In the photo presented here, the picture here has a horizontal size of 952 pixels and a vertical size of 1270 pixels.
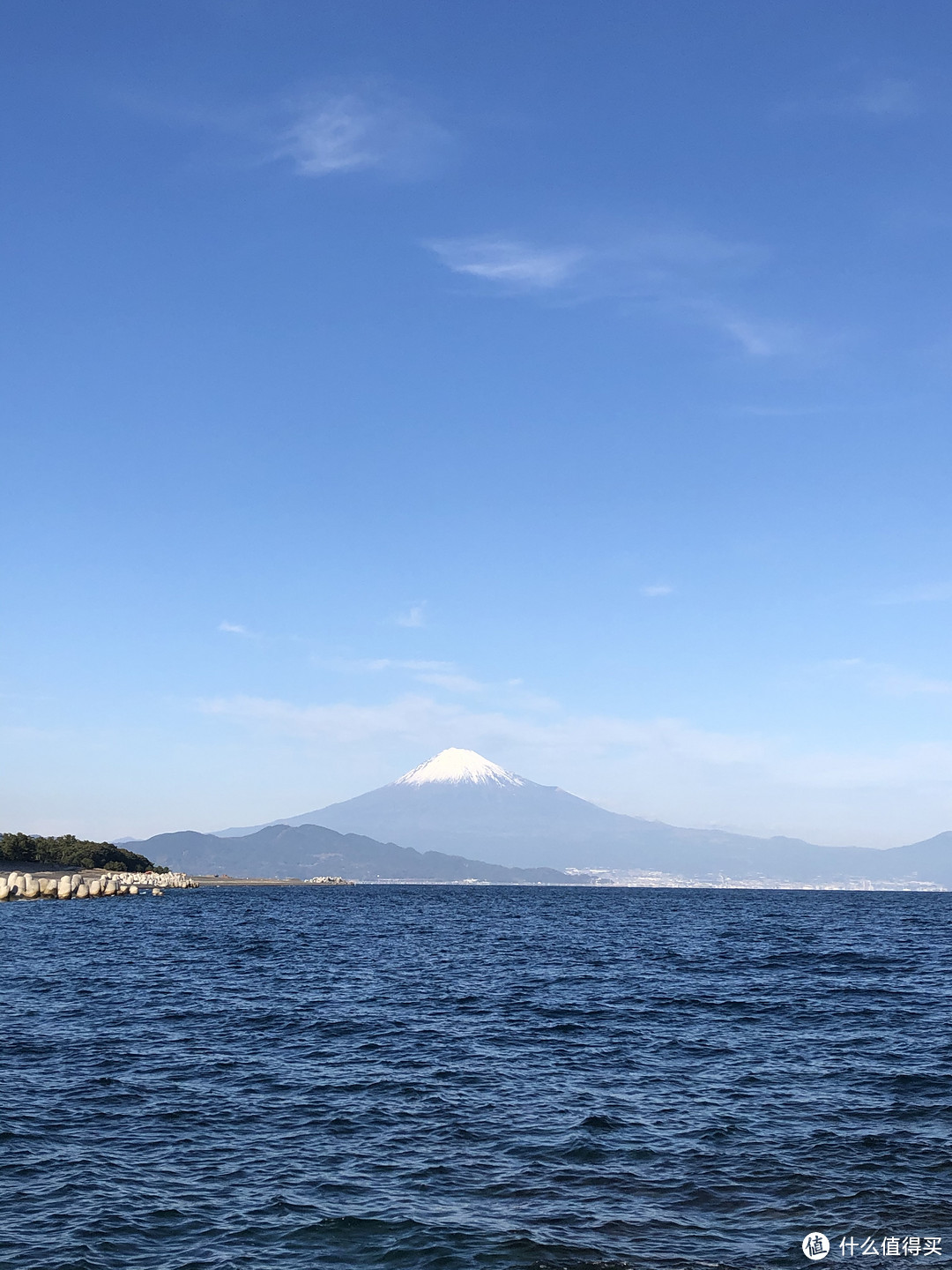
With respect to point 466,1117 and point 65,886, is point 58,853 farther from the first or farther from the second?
point 466,1117

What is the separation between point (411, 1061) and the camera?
27.1 m

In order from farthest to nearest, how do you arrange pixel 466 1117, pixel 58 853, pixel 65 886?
pixel 58 853 → pixel 65 886 → pixel 466 1117

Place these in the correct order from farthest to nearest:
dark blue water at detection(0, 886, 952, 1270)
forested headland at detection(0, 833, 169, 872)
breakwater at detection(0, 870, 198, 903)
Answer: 1. forested headland at detection(0, 833, 169, 872)
2. breakwater at detection(0, 870, 198, 903)
3. dark blue water at detection(0, 886, 952, 1270)

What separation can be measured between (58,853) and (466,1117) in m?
159

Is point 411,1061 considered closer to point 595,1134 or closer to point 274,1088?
point 274,1088

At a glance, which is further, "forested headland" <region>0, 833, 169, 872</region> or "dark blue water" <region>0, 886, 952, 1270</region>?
"forested headland" <region>0, 833, 169, 872</region>

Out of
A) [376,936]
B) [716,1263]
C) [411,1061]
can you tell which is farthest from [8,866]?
[716,1263]

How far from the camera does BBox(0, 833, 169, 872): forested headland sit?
155 m

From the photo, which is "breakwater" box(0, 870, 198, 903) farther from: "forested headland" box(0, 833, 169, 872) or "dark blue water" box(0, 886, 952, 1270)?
"dark blue water" box(0, 886, 952, 1270)

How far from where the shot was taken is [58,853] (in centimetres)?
16188

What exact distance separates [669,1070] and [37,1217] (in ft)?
53.3

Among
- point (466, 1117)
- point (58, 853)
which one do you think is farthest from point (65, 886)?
point (466, 1117)

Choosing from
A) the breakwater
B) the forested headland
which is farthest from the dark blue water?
the forested headland

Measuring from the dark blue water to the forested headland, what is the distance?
121 metres
